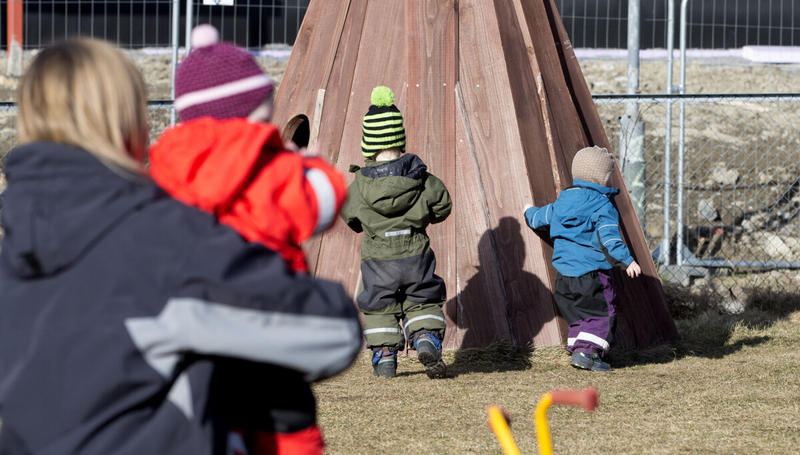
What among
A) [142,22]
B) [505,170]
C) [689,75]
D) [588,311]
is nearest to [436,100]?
[505,170]

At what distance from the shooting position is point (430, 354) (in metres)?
5.25

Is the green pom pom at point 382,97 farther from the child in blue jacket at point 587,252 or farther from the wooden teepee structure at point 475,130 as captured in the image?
the child in blue jacket at point 587,252

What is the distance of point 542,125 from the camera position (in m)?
6.17

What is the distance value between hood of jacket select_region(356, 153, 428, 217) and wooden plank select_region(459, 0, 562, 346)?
709 millimetres

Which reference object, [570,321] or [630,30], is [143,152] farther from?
[630,30]

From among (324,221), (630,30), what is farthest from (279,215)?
(630,30)

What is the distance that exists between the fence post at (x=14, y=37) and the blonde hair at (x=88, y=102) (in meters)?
11.5

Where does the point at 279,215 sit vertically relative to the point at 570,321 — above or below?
above

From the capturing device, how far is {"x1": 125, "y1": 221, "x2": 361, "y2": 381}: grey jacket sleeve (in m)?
1.64

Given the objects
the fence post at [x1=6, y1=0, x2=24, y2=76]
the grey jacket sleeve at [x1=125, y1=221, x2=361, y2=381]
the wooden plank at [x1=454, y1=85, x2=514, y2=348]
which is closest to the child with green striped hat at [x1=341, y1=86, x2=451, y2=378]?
the wooden plank at [x1=454, y1=85, x2=514, y2=348]

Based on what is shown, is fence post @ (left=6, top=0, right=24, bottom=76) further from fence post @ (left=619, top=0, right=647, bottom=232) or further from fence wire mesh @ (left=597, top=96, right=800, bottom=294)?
fence post @ (left=619, top=0, right=647, bottom=232)

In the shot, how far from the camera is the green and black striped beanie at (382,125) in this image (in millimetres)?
5480

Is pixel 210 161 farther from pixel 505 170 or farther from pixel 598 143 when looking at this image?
pixel 598 143

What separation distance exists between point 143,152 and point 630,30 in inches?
276
